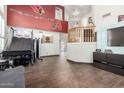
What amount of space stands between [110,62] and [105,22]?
6.67 ft

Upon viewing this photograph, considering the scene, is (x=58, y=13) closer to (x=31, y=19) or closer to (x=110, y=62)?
(x=31, y=19)

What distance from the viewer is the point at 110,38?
506 centimetres

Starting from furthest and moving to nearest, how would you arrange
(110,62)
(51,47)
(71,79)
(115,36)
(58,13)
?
(51,47), (58,13), (115,36), (110,62), (71,79)

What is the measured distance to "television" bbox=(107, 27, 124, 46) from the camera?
14.8 ft

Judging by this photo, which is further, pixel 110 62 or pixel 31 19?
pixel 31 19

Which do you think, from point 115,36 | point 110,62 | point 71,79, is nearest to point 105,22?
point 115,36

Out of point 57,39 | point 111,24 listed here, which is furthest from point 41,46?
point 111,24

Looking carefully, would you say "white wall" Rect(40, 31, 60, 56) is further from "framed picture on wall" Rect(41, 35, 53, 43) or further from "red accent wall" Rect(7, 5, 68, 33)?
"red accent wall" Rect(7, 5, 68, 33)

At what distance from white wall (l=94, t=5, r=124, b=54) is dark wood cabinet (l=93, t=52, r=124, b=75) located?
493 millimetres

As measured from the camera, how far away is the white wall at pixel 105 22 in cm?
498

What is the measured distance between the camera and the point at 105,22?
578 centimetres

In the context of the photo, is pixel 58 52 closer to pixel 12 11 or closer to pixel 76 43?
pixel 76 43

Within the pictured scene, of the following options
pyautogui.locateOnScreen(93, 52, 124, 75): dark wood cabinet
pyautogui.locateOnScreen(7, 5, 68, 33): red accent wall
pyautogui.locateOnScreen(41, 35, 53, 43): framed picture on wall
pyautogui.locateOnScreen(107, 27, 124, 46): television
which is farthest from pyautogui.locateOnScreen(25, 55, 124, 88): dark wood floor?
pyautogui.locateOnScreen(41, 35, 53, 43): framed picture on wall

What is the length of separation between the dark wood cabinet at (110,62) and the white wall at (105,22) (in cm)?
49
